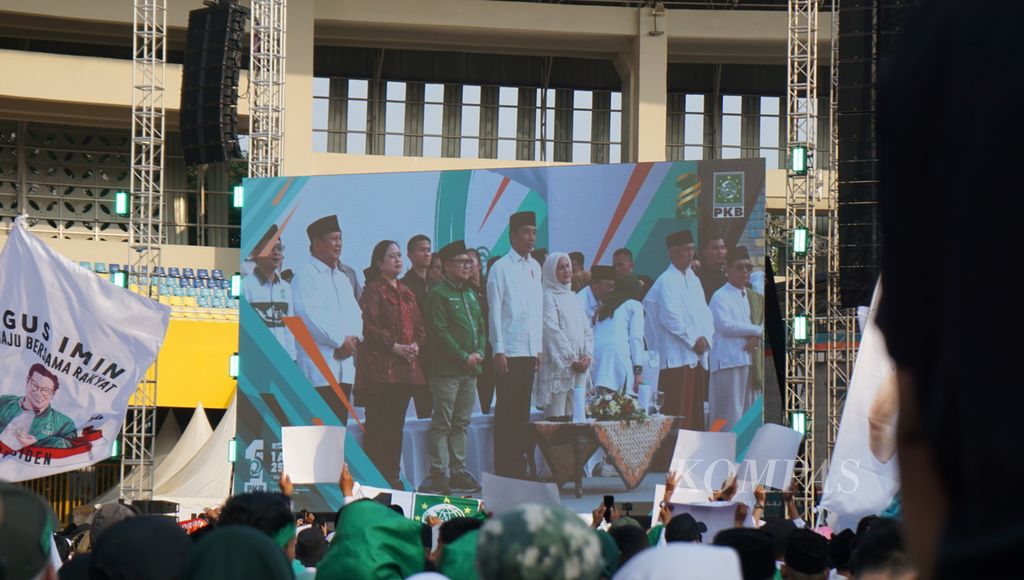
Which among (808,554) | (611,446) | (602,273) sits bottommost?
(611,446)

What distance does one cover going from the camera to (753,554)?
4.79 metres

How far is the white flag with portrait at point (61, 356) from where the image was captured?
474 inches

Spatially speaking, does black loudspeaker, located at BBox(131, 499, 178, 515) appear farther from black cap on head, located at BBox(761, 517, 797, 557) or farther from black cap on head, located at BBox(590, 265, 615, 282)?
black cap on head, located at BBox(761, 517, 797, 557)

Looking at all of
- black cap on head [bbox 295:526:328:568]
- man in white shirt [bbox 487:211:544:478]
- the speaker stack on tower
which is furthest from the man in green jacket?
black cap on head [bbox 295:526:328:568]

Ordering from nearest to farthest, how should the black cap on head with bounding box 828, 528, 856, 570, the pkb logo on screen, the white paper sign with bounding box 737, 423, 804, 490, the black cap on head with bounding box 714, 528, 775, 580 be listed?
the black cap on head with bounding box 714, 528, 775, 580 → the black cap on head with bounding box 828, 528, 856, 570 → the white paper sign with bounding box 737, 423, 804, 490 → the pkb logo on screen

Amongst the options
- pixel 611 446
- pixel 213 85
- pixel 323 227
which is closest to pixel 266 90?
pixel 213 85

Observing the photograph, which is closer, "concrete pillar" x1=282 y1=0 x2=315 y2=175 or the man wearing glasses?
the man wearing glasses

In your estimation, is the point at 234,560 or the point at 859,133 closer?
the point at 234,560

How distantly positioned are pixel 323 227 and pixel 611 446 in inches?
197

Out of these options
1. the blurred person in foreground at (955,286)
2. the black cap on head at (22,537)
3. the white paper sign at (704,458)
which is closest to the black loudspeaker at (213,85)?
the white paper sign at (704,458)

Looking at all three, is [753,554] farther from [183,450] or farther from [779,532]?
[183,450]

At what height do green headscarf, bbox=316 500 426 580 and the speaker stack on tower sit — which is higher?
the speaker stack on tower

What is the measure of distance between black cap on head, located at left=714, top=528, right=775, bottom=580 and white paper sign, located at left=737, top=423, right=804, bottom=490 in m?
10.4

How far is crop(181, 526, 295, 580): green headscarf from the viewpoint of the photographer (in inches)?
128
